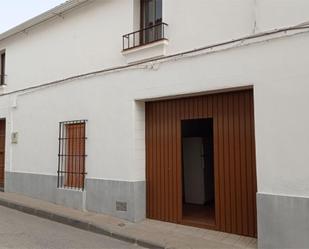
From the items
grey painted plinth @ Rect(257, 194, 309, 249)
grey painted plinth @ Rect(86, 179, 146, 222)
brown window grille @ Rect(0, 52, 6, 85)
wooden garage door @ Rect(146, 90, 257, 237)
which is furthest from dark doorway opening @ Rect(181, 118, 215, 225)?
brown window grille @ Rect(0, 52, 6, 85)

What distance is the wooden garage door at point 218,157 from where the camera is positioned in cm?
625

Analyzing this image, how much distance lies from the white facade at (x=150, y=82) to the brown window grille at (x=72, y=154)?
0.23m

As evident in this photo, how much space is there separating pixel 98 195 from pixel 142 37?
3.58 metres

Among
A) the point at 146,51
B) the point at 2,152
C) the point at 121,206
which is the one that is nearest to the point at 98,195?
the point at 121,206

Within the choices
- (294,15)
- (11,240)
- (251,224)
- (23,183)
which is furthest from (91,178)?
(294,15)

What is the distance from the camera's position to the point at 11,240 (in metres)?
6.25

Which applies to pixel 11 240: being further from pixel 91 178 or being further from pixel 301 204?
pixel 301 204

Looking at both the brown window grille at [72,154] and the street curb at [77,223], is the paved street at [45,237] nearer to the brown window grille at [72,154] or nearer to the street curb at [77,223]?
the street curb at [77,223]

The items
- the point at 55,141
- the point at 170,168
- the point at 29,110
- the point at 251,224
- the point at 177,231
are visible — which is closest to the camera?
the point at 251,224

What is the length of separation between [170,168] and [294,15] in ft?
11.8

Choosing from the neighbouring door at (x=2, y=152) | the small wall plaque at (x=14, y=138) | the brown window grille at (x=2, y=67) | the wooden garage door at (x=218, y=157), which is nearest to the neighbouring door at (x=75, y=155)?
the wooden garage door at (x=218, y=157)

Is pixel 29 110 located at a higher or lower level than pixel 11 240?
higher

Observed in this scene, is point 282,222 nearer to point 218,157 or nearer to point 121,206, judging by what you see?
point 218,157

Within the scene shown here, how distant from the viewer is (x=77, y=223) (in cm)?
744
